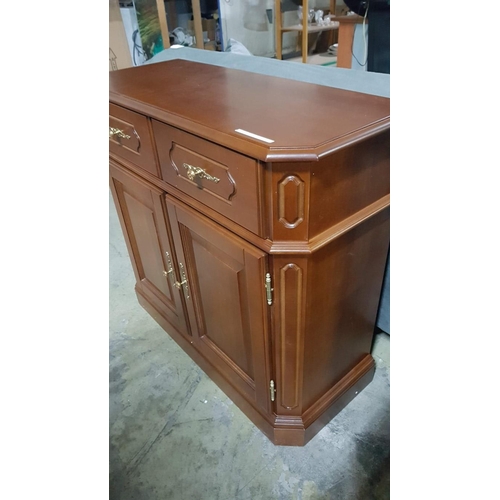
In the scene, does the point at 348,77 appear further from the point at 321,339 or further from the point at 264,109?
the point at 321,339

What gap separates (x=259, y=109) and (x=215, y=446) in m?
0.95

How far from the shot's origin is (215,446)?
116 centimetres

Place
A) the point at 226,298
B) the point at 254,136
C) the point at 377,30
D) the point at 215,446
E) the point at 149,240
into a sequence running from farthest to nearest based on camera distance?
the point at 377,30 → the point at 149,240 → the point at 215,446 → the point at 226,298 → the point at 254,136

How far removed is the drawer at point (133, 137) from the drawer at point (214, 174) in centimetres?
5

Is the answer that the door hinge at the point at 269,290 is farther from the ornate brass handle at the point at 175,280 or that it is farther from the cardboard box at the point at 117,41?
the cardboard box at the point at 117,41

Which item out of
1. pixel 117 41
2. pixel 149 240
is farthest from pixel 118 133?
pixel 117 41

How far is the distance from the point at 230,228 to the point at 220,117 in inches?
8.7

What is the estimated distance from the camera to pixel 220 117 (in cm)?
78

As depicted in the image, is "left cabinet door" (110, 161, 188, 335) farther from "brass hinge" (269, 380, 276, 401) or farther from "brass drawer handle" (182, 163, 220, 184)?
"brass hinge" (269, 380, 276, 401)

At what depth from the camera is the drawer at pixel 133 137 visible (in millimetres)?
970

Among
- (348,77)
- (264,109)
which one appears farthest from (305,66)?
(264,109)

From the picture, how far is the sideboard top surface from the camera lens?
65 centimetres

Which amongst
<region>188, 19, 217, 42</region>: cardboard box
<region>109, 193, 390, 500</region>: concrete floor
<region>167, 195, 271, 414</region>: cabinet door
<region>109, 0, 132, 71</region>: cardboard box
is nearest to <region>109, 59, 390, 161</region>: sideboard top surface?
<region>167, 195, 271, 414</region>: cabinet door

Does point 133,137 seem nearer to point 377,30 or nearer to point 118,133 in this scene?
point 118,133
